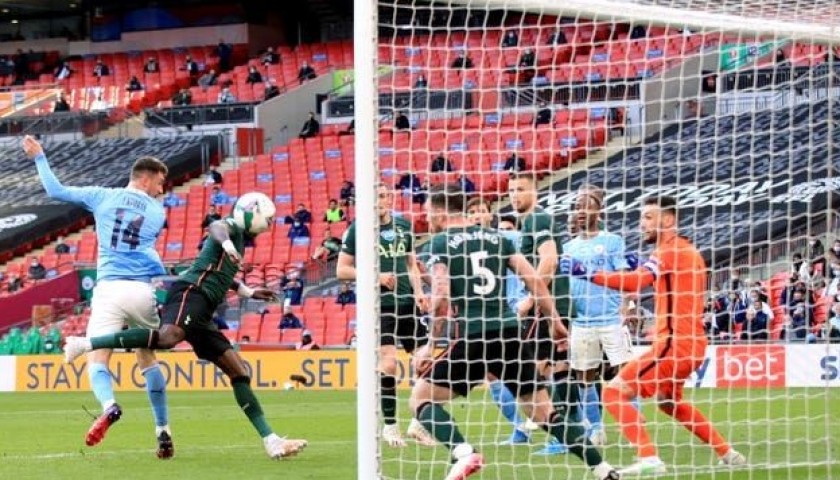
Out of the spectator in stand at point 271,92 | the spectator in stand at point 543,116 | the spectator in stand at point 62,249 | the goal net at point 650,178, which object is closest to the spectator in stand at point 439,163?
the goal net at point 650,178

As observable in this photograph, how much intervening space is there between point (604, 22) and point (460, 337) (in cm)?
204

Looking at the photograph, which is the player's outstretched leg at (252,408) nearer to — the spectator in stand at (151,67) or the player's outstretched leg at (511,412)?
the player's outstretched leg at (511,412)

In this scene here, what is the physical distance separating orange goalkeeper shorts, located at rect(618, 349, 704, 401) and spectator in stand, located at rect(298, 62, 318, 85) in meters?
31.4

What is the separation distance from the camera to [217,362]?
10727mm

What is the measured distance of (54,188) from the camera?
34.9 ft

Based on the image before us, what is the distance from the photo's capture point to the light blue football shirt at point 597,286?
11125mm

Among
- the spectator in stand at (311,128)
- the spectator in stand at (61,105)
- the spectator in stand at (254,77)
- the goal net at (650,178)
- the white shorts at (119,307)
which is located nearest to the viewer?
the goal net at (650,178)

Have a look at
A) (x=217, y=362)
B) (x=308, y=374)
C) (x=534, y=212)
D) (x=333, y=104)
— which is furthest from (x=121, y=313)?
(x=333, y=104)

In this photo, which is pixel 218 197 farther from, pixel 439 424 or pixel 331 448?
pixel 439 424

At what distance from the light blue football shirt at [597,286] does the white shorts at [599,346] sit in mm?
52

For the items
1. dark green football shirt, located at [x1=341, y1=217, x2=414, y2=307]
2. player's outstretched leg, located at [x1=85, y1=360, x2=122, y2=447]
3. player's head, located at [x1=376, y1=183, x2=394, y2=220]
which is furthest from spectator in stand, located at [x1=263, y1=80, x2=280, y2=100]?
player's outstretched leg, located at [x1=85, y1=360, x2=122, y2=447]

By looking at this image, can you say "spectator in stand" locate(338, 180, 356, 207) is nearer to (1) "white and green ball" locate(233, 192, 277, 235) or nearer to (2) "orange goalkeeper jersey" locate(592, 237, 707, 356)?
(1) "white and green ball" locate(233, 192, 277, 235)

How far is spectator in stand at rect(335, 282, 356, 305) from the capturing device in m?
27.6

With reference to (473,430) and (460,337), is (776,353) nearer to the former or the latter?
(473,430)
